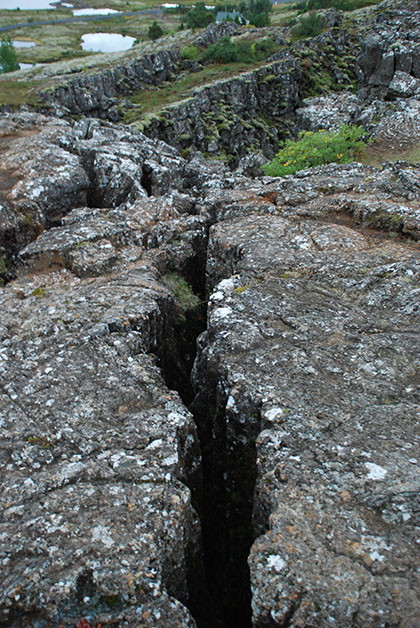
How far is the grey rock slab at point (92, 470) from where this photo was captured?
5.00m

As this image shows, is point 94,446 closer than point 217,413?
Yes

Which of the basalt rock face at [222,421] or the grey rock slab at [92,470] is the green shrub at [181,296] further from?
the grey rock slab at [92,470]

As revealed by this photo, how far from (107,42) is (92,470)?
4578 inches

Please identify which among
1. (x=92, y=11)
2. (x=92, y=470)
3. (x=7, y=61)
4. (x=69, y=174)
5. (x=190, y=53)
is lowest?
(x=92, y=470)

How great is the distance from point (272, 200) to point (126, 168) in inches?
246

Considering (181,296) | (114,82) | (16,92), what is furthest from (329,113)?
(181,296)

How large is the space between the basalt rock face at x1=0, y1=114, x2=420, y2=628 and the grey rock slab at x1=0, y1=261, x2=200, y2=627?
3 centimetres

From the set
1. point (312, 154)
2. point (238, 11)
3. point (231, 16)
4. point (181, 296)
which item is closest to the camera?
point (181, 296)

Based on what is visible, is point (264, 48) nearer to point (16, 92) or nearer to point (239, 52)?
point (239, 52)

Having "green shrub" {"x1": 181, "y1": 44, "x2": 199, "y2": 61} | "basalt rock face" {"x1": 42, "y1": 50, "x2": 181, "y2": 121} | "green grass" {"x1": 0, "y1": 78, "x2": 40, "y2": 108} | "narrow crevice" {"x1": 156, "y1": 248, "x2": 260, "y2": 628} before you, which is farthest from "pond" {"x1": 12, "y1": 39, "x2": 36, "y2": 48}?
"narrow crevice" {"x1": 156, "y1": 248, "x2": 260, "y2": 628}

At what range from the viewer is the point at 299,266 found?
10.2 m

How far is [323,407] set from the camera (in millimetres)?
6766

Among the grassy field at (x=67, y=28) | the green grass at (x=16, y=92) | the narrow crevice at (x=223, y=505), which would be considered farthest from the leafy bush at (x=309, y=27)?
the narrow crevice at (x=223, y=505)

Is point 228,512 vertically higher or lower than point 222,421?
lower
